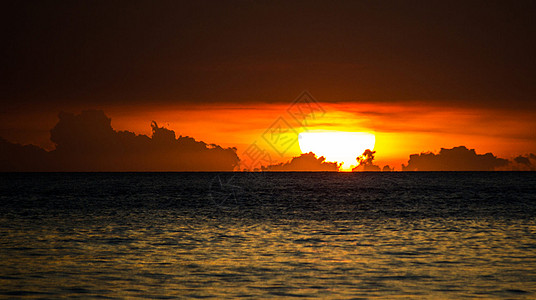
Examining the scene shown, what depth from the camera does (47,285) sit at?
73.0 feet

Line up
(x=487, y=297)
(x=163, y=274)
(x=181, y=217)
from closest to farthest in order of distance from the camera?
1. (x=487, y=297)
2. (x=163, y=274)
3. (x=181, y=217)

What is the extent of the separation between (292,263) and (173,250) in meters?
7.75

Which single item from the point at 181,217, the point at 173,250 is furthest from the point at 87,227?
the point at 173,250

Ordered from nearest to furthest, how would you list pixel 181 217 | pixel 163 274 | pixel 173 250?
pixel 163 274 < pixel 173 250 < pixel 181 217

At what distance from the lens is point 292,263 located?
1053 inches

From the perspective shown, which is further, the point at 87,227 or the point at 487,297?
the point at 87,227

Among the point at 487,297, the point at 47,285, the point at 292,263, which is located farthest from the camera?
the point at 292,263

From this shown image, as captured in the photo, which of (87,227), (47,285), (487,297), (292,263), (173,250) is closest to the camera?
(487,297)

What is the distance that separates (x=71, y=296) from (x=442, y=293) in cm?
1344

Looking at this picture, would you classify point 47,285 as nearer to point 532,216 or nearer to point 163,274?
point 163,274

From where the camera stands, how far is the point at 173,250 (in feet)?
102

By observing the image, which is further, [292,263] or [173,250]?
[173,250]

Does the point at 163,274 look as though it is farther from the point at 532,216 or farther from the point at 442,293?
the point at 532,216

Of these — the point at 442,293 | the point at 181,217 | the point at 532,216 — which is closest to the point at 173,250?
the point at 442,293
